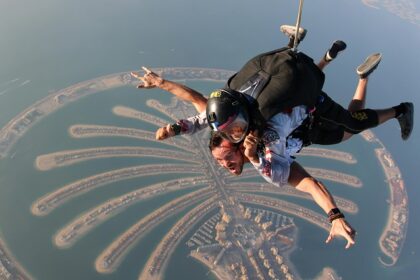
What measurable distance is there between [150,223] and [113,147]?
471 cm

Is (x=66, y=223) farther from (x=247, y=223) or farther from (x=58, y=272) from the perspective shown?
(x=247, y=223)

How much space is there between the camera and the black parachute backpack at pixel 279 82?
9.16 feet

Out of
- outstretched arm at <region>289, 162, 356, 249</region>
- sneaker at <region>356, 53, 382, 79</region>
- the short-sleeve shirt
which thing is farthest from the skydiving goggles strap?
sneaker at <region>356, 53, 382, 79</region>

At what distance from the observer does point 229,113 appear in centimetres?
269

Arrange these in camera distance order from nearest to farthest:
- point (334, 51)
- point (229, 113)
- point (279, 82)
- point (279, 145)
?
point (229, 113)
point (279, 82)
point (279, 145)
point (334, 51)

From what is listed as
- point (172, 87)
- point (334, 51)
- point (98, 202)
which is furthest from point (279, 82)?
point (98, 202)

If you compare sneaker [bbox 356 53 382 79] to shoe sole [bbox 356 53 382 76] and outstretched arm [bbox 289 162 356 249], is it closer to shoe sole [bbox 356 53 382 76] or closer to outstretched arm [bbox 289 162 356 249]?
shoe sole [bbox 356 53 382 76]

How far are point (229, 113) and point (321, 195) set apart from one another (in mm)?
1063

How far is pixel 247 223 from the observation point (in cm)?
1616

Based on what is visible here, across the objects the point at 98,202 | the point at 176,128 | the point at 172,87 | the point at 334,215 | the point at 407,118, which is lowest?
the point at 98,202

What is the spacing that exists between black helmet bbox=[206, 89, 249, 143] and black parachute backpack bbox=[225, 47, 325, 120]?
0.13 m

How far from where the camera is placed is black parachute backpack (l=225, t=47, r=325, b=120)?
2.79 m

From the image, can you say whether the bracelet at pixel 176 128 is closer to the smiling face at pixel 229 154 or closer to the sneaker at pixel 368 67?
the smiling face at pixel 229 154

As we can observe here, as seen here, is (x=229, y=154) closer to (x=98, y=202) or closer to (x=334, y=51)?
(x=334, y=51)
